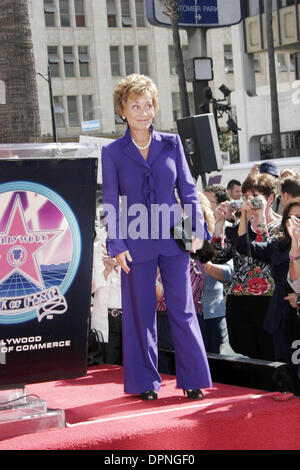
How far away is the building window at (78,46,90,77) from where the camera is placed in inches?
2039

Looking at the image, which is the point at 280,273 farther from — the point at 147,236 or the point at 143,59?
the point at 143,59

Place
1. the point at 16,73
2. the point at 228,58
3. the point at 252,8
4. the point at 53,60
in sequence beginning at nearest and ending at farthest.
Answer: the point at 16,73 → the point at 252,8 → the point at 53,60 → the point at 228,58

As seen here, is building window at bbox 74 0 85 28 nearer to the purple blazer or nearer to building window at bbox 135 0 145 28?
building window at bbox 135 0 145 28

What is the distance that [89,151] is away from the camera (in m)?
3.37

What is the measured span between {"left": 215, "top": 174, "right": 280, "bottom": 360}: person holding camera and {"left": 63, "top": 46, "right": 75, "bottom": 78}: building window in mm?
47779

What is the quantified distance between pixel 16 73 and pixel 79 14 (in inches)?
1905

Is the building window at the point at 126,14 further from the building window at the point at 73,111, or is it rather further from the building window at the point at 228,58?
the building window at the point at 228,58

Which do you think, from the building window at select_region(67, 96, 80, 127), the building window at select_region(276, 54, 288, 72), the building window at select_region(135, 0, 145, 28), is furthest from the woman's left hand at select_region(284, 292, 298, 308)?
the building window at select_region(135, 0, 145, 28)

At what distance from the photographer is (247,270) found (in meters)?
5.07

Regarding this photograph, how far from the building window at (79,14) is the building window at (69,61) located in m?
1.69

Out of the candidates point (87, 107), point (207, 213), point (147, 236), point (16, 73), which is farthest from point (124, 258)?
point (87, 107)

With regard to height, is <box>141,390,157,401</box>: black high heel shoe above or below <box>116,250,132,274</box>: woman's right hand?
below

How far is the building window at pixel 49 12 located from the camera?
5134 cm

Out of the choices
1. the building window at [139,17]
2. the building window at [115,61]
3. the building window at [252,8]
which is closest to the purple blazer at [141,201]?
the building window at [252,8]
